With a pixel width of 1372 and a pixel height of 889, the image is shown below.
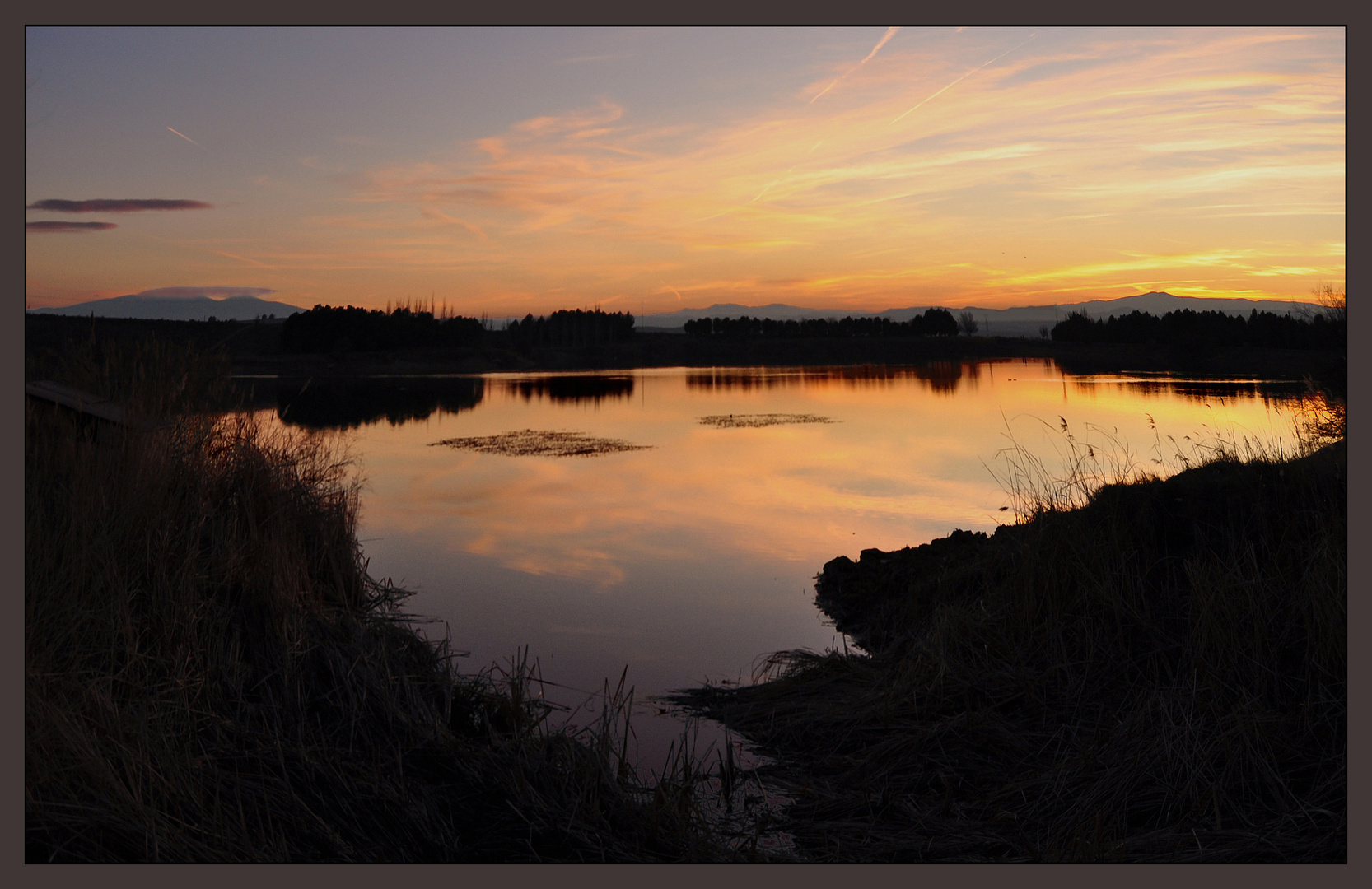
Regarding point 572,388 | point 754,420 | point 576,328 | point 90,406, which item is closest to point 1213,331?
point 754,420

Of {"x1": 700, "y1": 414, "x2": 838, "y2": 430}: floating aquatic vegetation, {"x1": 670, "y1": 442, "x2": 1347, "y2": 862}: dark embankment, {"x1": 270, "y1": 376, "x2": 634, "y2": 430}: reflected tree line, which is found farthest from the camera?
{"x1": 270, "y1": 376, "x2": 634, "y2": 430}: reflected tree line

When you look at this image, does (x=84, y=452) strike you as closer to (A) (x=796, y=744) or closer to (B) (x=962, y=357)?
(A) (x=796, y=744)

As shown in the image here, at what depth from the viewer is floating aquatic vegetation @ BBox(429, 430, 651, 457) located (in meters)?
17.2

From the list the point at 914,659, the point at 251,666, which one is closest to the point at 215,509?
the point at 251,666

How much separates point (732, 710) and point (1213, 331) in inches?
1155

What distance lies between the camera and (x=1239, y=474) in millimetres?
5395

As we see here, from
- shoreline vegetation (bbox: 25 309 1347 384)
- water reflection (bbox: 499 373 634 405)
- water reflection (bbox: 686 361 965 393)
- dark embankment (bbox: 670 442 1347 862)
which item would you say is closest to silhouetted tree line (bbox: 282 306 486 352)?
shoreline vegetation (bbox: 25 309 1347 384)

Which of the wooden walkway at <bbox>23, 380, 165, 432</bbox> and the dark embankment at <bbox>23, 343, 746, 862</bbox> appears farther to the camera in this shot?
the wooden walkway at <bbox>23, 380, 165, 432</bbox>

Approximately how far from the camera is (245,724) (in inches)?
157

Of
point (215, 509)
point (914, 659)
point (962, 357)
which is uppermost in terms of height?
point (962, 357)

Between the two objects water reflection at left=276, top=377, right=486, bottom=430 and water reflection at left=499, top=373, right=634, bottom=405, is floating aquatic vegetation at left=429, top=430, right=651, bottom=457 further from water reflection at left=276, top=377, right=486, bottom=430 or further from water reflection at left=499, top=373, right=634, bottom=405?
water reflection at left=499, top=373, right=634, bottom=405

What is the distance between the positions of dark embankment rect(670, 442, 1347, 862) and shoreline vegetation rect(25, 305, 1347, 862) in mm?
16

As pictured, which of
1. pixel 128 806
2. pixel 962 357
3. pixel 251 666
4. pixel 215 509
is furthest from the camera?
pixel 962 357

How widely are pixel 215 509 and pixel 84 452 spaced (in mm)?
793
